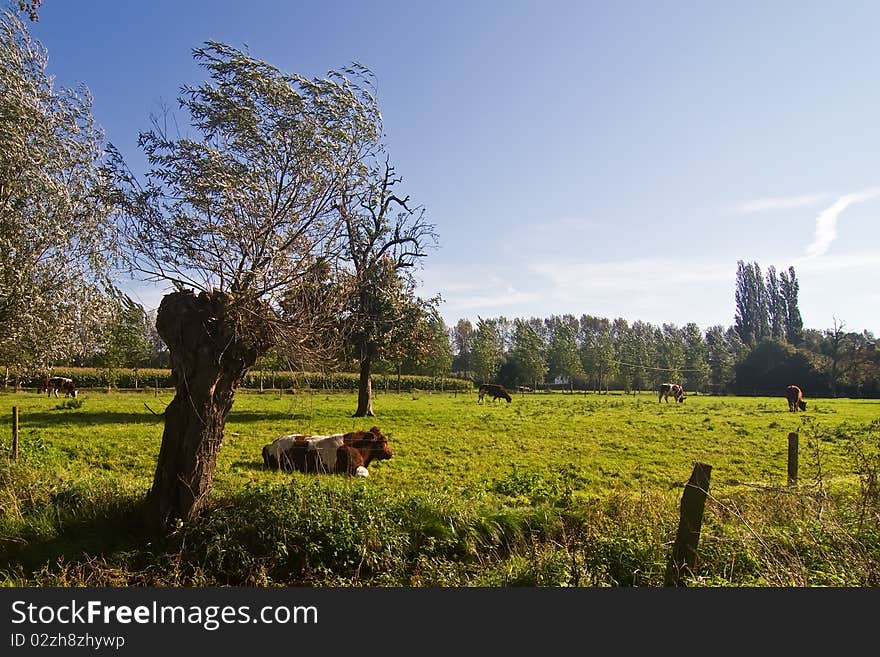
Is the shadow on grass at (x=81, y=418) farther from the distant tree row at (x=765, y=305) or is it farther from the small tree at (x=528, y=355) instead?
the distant tree row at (x=765, y=305)

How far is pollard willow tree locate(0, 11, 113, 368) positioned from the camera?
1134 cm

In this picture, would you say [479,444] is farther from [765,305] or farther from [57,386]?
[765,305]

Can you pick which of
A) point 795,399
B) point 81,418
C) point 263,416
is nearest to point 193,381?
point 263,416

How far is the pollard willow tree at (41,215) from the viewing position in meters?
11.3

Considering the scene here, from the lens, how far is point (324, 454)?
1388 centimetres

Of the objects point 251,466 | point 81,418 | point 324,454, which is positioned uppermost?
point 324,454

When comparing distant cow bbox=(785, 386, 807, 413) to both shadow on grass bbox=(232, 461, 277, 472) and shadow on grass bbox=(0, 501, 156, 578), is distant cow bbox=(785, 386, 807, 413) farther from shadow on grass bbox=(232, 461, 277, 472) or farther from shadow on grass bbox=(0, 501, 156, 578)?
shadow on grass bbox=(0, 501, 156, 578)

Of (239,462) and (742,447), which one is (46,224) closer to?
(239,462)

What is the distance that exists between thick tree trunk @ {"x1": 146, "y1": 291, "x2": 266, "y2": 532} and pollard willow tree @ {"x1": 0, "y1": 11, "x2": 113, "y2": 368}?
4372mm

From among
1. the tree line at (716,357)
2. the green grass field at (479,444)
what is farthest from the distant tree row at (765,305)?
the green grass field at (479,444)

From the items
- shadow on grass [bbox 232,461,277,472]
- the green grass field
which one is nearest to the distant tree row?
the green grass field

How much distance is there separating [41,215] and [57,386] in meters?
35.9

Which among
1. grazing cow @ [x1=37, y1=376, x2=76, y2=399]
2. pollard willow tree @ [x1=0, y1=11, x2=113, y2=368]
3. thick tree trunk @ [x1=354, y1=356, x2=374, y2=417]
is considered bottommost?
grazing cow @ [x1=37, y1=376, x2=76, y2=399]

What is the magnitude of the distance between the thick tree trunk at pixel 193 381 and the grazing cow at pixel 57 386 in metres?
34.3
